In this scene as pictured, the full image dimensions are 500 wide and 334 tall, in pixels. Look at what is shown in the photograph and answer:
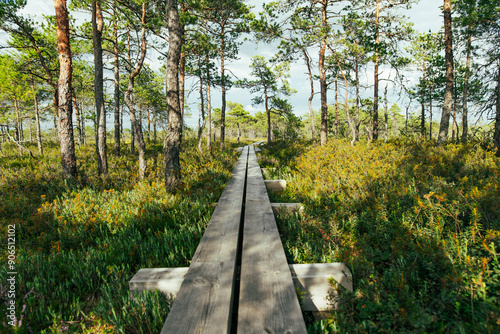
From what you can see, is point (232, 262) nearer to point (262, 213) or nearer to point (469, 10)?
point (262, 213)

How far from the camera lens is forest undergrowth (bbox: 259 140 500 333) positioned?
1.60m

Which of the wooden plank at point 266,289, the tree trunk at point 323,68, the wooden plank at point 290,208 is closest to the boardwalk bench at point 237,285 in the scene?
the wooden plank at point 266,289

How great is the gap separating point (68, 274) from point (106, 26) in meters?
15.0

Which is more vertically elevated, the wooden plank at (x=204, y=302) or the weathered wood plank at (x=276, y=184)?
the weathered wood plank at (x=276, y=184)

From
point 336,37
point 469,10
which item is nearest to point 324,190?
point 336,37

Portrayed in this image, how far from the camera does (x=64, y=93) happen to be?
6438 millimetres

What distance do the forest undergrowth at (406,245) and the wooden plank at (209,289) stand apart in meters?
0.83

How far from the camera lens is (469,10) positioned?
10062 mm

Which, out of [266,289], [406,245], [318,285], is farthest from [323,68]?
[266,289]

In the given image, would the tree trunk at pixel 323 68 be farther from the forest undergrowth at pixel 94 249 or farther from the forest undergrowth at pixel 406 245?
the forest undergrowth at pixel 94 249

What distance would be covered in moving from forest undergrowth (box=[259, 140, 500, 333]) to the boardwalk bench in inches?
13.2

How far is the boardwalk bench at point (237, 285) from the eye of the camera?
1.58m

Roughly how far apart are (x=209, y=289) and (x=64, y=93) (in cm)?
766

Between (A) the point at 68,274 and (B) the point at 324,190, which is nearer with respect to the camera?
(A) the point at 68,274
